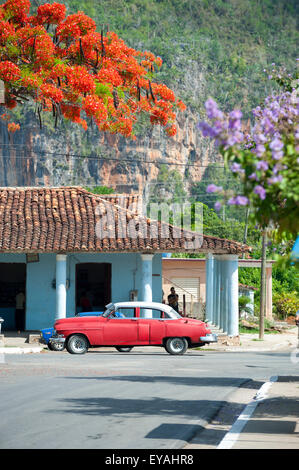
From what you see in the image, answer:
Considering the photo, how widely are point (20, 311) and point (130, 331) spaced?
456 inches

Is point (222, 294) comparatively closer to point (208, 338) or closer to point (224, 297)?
point (224, 297)

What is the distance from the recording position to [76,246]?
100ft

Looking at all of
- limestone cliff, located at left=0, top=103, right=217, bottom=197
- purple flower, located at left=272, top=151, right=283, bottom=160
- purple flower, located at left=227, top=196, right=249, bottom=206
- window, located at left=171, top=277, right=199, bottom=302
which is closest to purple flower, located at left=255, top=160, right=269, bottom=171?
purple flower, located at left=272, top=151, right=283, bottom=160

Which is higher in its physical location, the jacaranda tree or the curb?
the jacaranda tree

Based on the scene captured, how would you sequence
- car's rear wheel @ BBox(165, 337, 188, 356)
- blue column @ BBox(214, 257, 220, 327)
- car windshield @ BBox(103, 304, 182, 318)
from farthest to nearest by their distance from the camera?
blue column @ BBox(214, 257, 220, 327)
car's rear wheel @ BBox(165, 337, 188, 356)
car windshield @ BBox(103, 304, 182, 318)

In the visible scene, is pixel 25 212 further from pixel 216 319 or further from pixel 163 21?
pixel 163 21

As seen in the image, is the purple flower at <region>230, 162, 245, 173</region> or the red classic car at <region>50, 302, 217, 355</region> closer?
the purple flower at <region>230, 162, 245, 173</region>

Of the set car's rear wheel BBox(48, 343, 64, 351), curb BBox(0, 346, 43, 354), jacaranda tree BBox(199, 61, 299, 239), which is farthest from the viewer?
curb BBox(0, 346, 43, 354)

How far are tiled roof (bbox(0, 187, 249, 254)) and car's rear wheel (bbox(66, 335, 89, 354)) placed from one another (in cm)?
607

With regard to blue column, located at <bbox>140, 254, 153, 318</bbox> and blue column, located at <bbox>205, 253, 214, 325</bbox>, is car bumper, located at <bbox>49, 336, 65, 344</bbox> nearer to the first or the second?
blue column, located at <bbox>140, 254, 153, 318</bbox>

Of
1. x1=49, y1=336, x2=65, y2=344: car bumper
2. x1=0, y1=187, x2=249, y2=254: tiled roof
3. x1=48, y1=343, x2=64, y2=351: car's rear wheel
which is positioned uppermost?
x1=0, y1=187, x2=249, y2=254: tiled roof

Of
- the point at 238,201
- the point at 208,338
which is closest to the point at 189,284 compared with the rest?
the point at 208,338

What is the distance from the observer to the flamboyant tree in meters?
20.5

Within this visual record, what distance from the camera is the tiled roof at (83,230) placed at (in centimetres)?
3078
